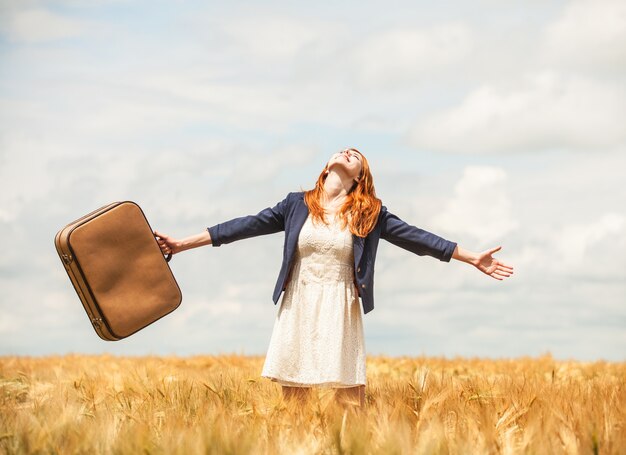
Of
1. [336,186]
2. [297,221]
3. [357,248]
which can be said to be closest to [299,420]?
[357,248]

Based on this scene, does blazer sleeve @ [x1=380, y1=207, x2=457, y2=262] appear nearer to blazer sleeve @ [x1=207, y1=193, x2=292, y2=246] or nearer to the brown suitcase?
blazer sleeve @ [x1=207, y1=193, x2=292, y2=246]

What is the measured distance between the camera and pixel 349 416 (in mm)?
4742

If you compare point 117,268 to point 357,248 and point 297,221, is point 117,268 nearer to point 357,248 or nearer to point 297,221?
point 297,221

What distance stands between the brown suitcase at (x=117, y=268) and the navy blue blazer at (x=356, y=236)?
1.58 ft

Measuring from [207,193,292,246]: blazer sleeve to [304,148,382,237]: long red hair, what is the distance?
244 millimetres

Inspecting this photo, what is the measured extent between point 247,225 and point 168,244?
589 millimetres

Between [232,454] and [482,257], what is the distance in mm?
2835

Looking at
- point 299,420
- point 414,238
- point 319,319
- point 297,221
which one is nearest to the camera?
point 299,420

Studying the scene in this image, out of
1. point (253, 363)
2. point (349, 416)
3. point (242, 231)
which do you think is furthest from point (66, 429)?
point (253, 363)

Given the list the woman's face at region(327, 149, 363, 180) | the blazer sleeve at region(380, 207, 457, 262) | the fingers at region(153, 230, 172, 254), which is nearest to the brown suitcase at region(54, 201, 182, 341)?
the fingers at region(153, 230, 172, 254)

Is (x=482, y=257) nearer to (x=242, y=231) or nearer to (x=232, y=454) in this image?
(x=242, y=231)

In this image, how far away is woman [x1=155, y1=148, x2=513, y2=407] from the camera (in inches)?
224

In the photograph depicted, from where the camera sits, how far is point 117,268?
231 inches

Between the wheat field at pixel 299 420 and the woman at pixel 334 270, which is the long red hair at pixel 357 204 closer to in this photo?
the woman at pixel 334 270
